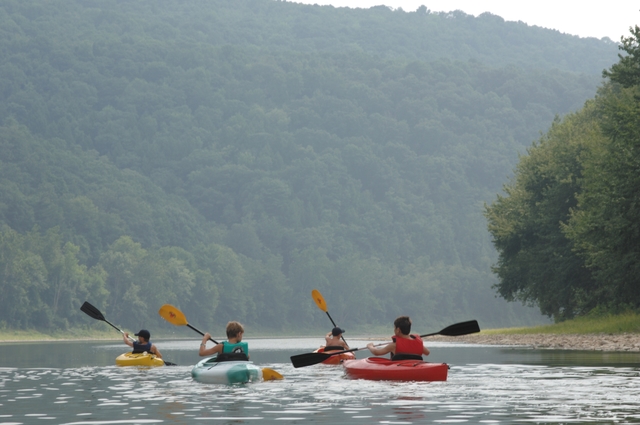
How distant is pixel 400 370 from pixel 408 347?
1.01 m

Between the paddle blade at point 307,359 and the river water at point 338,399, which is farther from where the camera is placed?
the paddle blade at point 307,359

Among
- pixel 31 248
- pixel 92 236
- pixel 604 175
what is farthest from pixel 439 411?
pixel 92 236

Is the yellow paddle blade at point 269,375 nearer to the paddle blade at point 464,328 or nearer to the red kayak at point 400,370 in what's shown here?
the red kayak at point 400,370

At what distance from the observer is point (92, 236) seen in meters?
164

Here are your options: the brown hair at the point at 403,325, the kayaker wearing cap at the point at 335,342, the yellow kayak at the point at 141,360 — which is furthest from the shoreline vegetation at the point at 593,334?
the yellow kayak at the point at 141,360

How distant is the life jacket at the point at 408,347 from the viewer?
23078 millimetres

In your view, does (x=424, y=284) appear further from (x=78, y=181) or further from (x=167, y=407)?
(x=167, y=407)

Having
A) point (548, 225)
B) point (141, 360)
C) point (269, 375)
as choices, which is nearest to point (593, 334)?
point (548, 225)

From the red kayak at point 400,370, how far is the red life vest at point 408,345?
1.15 ft

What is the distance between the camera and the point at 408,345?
23.2m

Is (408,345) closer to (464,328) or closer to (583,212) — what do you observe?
(464,328)

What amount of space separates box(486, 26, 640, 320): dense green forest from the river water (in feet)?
52.6

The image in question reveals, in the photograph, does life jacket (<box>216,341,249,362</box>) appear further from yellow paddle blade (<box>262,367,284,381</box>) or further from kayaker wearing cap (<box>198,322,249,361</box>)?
yellow paddle blade (<box>262,367,284,381</box>)

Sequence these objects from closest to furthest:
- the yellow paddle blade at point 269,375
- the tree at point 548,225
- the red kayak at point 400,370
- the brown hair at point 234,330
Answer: the red kayak at point 400,370, the brown hair at point 234,330, the yellow paddle blade at point 269,375, the tree at point 548,225
